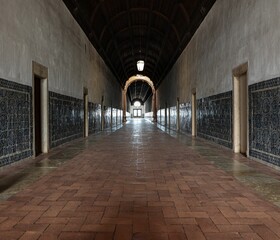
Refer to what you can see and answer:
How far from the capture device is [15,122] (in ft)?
19.8

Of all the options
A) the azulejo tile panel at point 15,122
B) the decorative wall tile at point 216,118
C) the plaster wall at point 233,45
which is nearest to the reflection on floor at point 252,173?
the decorative wall tile at point 216,118

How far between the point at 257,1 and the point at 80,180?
5183 millimetres

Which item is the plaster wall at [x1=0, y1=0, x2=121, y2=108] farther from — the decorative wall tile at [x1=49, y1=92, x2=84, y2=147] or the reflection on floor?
the reflection on floor

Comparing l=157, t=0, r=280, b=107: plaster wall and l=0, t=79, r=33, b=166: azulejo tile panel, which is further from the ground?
l=157, t=0, r=280, b=107: plaster wall

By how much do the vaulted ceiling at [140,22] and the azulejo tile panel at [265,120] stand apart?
4.97 meters

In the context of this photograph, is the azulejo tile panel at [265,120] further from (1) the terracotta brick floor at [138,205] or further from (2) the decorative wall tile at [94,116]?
(2) the decorative wall tile at [94,116]

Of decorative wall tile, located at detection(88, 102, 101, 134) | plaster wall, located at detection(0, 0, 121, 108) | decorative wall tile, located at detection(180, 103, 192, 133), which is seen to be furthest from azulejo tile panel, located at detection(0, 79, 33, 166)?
decorative wall tile, located at detection(180, 103, 192, 133)

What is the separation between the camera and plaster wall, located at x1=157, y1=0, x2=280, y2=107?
5.74 m

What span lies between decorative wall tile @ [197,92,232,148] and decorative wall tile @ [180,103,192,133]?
6.42ft

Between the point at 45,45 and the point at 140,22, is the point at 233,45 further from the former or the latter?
the point at 140,22

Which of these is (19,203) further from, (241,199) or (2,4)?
(2,4)

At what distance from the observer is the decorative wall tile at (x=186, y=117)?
47.7 ft

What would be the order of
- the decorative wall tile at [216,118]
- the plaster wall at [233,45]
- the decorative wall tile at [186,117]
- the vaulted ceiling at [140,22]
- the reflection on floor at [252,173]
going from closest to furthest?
the reflection on floor at [252,173] < the plaster wall at [233,45] < the decorative wall tile at [216,118] < the vaulted ceiling at [140,22] < the decorative wall tile at [186,117]

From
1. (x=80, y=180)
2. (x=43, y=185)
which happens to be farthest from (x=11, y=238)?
(x=80, y=180)
